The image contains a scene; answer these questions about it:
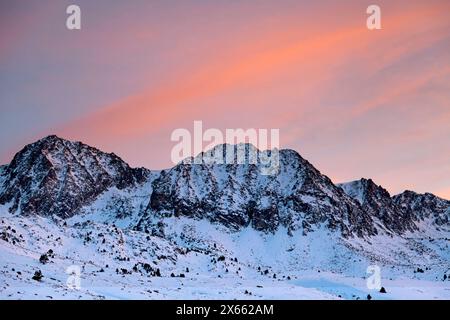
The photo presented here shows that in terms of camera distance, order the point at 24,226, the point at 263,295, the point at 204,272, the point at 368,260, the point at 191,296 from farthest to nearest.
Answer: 1. the point at 368,260
2. the point at 204,272
3. the point at 24,226
4. the point at 263,295
5. the point at 191,296

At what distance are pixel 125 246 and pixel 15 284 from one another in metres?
71.6

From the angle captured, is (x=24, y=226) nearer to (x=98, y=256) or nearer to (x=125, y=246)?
(x=98, y=256)

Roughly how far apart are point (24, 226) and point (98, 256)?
1540cm

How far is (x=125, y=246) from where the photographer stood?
374ft

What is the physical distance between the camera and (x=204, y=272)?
108 m

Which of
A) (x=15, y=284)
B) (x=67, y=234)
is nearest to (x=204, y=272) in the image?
(x=67, y=234)

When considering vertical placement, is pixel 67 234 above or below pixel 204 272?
above

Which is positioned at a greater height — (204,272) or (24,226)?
(24,226)
